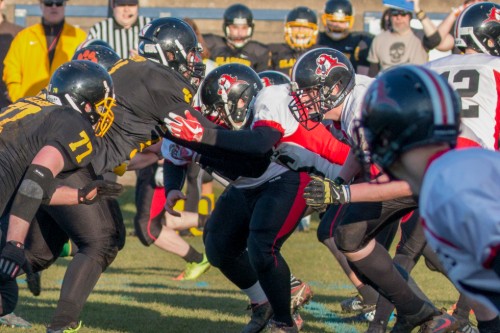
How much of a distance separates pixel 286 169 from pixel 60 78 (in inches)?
53.4

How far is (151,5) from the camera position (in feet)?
46.0

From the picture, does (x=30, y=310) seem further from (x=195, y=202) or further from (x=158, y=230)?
(x=195, y=202)

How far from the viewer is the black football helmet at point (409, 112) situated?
9.22 feet

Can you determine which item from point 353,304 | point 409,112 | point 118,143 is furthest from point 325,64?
point 409,112

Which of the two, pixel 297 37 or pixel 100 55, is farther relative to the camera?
pixel 297 37

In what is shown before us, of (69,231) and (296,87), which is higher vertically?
(296,87)

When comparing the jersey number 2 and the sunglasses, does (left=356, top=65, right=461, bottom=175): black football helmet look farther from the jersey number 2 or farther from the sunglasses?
the sunglasses

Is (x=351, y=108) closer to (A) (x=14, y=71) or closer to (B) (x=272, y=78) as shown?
(B) (x=272, y=78)

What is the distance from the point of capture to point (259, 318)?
5699mm

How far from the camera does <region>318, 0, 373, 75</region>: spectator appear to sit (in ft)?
33.4

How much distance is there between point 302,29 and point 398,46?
0.94 meters

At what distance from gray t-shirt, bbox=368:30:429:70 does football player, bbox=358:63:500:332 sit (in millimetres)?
7106

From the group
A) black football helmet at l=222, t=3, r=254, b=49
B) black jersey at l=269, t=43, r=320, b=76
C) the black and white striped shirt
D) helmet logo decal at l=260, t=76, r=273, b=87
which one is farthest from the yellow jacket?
helmet logo decal at l=260, t=76, r=273, b=87

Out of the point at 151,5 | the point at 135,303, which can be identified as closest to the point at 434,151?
the point at 135,303
